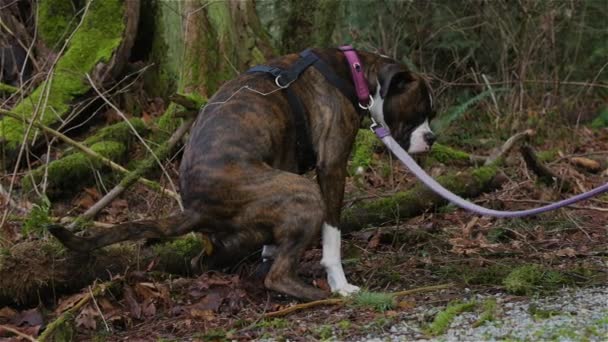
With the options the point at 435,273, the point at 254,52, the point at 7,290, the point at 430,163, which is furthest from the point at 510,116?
the point at 7,290

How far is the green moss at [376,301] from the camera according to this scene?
445 cm

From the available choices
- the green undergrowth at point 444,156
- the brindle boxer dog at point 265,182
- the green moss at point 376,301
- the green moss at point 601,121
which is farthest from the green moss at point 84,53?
the green moss at point 601,121

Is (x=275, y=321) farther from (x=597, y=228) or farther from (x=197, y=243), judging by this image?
(x=597, y=228)

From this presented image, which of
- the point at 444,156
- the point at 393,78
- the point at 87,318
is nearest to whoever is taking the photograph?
the point at 87,318

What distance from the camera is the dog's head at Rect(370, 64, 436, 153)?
5.70 m

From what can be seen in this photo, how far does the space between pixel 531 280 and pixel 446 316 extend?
87cm

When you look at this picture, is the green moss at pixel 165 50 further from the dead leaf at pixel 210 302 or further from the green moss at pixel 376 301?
the green moss at pixel 376 301

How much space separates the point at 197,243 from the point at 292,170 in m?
0.82

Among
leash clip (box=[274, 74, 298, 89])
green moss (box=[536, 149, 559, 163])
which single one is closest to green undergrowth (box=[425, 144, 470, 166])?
green moss (box=[536, 149, 559, 163])

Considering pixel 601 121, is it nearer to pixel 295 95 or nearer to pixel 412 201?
pixel 412 201

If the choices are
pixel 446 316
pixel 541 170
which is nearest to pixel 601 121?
pixel 541 170

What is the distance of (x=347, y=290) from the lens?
494 cm

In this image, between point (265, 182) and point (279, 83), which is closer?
point (265, 182)

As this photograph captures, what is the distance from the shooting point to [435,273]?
17.0 feet
